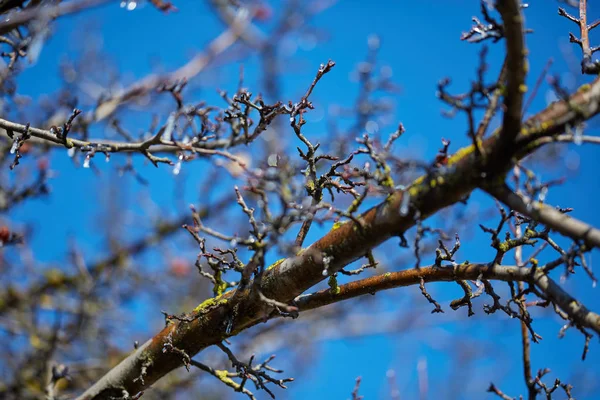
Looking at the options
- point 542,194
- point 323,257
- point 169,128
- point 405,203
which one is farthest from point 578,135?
point 169,128

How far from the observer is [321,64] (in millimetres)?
2719

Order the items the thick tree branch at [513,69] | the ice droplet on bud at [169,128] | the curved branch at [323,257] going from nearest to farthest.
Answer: the thick tree branch at [513,69], the curved branch at [323,257], the ice droplet on bud at [169,128]

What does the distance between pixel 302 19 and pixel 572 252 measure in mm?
5640

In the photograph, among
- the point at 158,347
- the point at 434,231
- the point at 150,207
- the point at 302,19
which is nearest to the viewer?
the point at 434,231

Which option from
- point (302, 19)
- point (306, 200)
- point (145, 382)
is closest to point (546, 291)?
point (306, 200)

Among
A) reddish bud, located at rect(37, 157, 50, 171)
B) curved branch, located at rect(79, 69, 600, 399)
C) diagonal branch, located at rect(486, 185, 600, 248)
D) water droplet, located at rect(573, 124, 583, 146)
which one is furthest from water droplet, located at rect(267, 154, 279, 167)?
reddish bud, located at rect(37, 157, 50, 171)

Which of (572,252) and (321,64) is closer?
(572,252)

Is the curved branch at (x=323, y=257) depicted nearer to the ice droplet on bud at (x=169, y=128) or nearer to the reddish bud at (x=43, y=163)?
the ice droplet on bud at (x=169, y=128)

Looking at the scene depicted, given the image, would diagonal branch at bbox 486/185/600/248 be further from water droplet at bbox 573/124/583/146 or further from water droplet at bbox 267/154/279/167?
water droplet at bbox 267/154/279/167

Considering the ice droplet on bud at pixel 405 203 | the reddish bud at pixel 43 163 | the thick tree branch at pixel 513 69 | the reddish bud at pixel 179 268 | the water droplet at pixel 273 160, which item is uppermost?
the reddish bud at pixel 179 268

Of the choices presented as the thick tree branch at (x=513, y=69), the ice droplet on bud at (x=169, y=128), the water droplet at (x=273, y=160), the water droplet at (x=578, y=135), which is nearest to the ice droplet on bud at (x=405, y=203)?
the thick tree branch at (x=513, y=69)

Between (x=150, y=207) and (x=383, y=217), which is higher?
(x=150, y=207)

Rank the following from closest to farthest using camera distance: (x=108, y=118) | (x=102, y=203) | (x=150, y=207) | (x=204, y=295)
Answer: (x=108, y=118), (x=150, y=207), (x=204, y=295), (x=102, y=203)

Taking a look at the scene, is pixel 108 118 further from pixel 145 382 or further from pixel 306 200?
pixel 306 200
